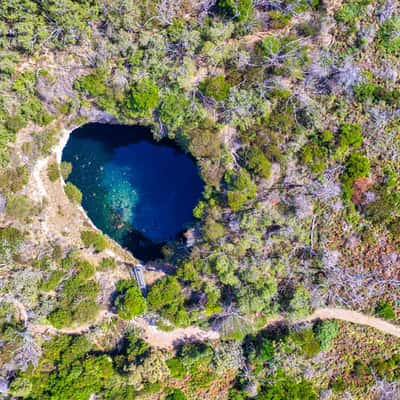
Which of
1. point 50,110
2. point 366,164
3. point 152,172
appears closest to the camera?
point 366,164

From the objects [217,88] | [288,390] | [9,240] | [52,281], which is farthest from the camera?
[52,281]

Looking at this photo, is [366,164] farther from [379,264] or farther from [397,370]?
[397,370]

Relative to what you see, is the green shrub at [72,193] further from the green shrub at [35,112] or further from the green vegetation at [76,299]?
the green shrub at [35,112]

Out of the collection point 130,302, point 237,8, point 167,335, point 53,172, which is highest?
point 237,8

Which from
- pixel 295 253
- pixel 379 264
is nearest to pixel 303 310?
pixel 295 253

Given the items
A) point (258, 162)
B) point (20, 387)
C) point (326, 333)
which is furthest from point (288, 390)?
point (20, 387)

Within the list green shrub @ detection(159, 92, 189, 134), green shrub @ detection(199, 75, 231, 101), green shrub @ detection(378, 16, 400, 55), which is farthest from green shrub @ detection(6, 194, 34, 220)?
green shrub @ detection(378, 16, 400, 55)

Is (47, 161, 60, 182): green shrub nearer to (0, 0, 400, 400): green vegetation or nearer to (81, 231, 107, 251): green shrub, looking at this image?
(0, 0, 400, 400): green vegetation

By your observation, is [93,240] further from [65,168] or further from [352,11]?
[352,11]
